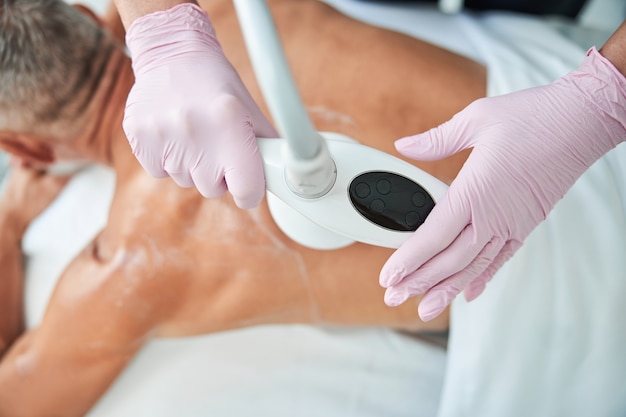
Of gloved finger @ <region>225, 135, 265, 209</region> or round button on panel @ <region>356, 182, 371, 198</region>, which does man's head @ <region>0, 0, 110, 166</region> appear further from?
round button on panel @ <region>356, 182, 371, 198</region>

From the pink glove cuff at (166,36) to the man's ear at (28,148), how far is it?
388 millimetres

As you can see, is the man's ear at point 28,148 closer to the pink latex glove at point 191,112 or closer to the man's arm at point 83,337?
the man's arm at point 83,337

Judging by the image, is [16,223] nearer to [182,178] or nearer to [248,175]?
[182,178]

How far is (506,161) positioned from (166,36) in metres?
0.51

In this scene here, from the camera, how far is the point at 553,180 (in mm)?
787

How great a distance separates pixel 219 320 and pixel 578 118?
66cm

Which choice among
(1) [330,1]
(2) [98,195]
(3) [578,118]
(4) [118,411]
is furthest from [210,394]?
(1) [330,1]

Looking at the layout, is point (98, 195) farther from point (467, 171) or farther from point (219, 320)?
point (467, 171)

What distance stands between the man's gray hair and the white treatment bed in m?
0.31

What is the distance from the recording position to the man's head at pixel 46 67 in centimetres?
95

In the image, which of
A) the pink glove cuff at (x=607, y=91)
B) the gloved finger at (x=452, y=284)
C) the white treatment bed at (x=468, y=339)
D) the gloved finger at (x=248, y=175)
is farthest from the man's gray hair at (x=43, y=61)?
the pink glove cuff at (x=607, y=91)

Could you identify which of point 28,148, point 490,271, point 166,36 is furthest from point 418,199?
point 28,148

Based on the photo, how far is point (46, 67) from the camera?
3.17ft

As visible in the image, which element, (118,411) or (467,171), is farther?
(118,411)
